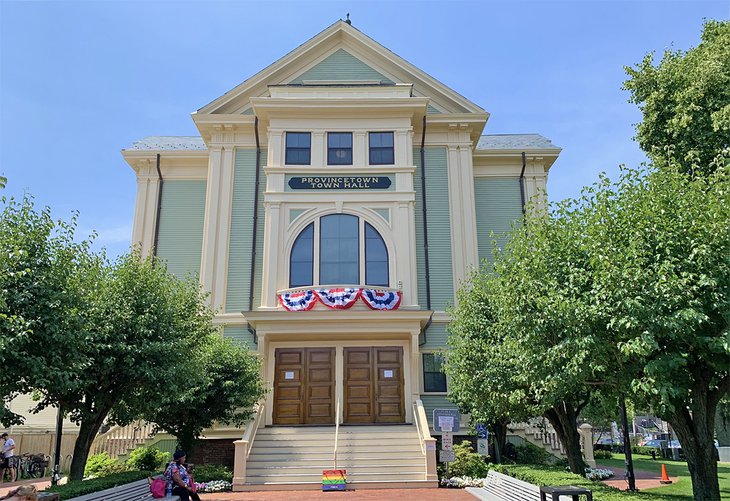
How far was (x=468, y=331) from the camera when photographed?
1800 cm

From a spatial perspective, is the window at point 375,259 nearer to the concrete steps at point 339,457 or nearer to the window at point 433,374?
the window at point 433,374

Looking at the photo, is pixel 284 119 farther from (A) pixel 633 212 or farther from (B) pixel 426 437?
(A) pixel 633 212

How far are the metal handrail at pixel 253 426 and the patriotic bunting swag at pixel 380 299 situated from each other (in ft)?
16.0

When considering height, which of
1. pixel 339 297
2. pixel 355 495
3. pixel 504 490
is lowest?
pixel 355 495

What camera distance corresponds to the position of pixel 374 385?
20781 millimetres

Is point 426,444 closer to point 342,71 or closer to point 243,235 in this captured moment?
point 243,235

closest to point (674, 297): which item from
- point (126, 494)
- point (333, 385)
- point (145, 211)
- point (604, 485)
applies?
point (604, 485)

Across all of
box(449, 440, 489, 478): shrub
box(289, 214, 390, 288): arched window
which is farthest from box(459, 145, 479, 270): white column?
box(449, 440, 489, 478): shrub

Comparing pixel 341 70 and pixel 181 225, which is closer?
pixel 181 225

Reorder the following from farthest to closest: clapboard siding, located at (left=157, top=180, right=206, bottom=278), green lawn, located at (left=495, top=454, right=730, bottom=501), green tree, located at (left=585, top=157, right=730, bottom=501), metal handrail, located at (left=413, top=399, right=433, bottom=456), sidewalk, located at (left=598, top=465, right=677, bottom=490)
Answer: clapboard siding, located at (left=157, top=180, right=206, bottom=278) → sidewalk, located at (left=598, top=465, right=677, bottom=490) → metal handrail, located at (left=413, top=399, right=433, bottom=456) → green lawn, located at (left=495, top=454, right=730, bottom=501) → green tree, located at (left=585, top=157, right=730, bottom=501)

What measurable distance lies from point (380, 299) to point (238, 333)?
5346 millimetres

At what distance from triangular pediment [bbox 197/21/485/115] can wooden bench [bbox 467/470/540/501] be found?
1476 cm

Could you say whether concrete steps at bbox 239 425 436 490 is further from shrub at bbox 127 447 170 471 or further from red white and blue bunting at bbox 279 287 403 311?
red white and blue bunting at bbox 279 287 403 311

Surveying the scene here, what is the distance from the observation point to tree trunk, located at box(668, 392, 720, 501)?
33.6ft
